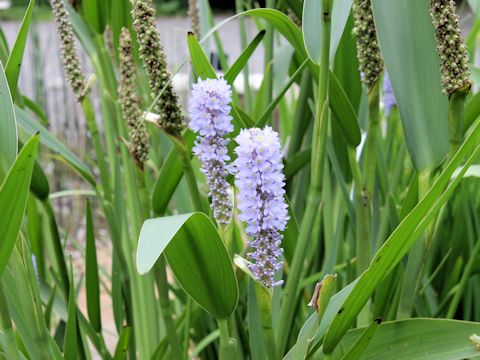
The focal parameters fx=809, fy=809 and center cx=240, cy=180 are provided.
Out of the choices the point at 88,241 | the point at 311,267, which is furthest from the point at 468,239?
the point at 88,241

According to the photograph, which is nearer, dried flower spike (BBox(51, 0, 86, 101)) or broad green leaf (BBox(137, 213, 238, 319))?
broad green leaf (BBox(137, 213, 238, 319))

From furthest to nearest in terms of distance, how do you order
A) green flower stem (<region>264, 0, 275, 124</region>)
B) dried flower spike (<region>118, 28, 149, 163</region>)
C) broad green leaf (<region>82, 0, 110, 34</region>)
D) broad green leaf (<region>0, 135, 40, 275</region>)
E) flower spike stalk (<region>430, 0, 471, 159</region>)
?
green flower stem (<region>264, 0, 275, 124</region>) < broad green leaf (<region>82, 0, 110, 34</region>) < dried flower spike (<region>118, 28, 149, 163</region>) < flower spike stalk (<region>430, 0, 471, 159</region>) < broad green leaf (<region>0, 135, 40, 275</region>)

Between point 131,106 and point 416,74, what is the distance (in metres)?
0.25

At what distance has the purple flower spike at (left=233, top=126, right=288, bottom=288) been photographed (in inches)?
19.1

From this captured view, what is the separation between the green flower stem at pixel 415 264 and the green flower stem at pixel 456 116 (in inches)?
1.3

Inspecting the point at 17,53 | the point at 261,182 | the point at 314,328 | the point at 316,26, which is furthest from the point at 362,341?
the point at 17,53

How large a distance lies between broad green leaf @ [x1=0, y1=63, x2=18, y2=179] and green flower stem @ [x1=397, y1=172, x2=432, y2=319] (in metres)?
0.31

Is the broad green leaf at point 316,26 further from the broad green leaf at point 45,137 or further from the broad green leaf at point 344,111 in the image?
the broad green leaf at point 45,137

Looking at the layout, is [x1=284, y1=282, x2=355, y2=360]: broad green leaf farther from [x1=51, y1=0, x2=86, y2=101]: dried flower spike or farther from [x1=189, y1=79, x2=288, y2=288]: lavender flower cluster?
[x1=51, y1=0, x2=86, y2=101]: dried flower spike

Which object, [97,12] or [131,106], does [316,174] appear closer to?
[131,106]

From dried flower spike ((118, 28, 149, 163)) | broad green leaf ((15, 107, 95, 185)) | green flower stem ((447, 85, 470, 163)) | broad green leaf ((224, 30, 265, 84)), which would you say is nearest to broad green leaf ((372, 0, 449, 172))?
green flower stem ((447, 85, 470, 163))

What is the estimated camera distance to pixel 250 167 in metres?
0.49

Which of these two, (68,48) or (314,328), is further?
(68,48)

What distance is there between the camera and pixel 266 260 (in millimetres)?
531
